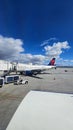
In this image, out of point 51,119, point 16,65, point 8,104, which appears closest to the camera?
point 51,119

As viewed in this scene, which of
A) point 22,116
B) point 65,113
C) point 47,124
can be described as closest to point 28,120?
point 22,116

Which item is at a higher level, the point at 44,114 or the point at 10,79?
the point at 44,114

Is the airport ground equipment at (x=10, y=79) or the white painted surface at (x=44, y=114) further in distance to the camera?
the airport ground equipment at (x=10, y=79)

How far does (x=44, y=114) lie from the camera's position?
195 inches

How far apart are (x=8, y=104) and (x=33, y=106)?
37.0 ft

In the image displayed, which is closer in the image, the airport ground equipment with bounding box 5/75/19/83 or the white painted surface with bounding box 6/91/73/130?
the white painted surface with bounding box 6/91/73/130

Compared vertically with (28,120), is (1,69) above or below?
above

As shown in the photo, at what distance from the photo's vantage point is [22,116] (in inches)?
191

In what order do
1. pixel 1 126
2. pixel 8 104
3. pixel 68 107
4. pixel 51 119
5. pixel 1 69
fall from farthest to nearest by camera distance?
pixel 1 69 < pixel 8 104 < pixel 1 126 < pixel 68 107 < pixel 51 119

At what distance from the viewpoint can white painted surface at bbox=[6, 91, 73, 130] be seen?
4.29 meters

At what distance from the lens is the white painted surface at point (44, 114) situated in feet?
14.1

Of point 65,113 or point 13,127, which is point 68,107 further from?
point 13,127

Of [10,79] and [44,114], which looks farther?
[10,79]

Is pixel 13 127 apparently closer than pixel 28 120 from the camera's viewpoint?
Yes
